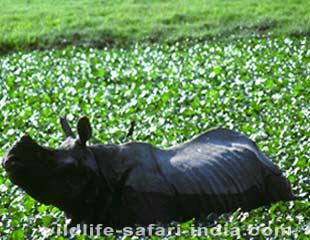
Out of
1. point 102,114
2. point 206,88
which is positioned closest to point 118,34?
point 206,88

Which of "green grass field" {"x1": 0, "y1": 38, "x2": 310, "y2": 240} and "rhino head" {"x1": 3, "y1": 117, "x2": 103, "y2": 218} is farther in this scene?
"green grass field" {"x1": 0, "y1": 38, "x2": 310, "y2": 240}

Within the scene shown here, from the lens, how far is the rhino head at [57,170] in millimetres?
8352

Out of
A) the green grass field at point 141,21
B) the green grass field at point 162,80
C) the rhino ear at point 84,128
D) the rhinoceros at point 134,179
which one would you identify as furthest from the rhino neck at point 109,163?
the green grass field at point 141,21

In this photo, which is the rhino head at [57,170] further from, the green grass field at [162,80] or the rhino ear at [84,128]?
the green grass field at [162,80]

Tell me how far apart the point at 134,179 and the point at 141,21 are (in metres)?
14.4

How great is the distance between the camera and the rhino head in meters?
8.35

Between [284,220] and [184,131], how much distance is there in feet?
12.5

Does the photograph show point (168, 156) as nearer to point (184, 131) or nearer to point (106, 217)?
point (106, 217)

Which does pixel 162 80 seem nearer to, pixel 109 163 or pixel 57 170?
pixel 109 163

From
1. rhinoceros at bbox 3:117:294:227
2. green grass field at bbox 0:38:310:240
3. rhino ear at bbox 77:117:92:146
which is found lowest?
green grass field at bbox 0:38:310:240

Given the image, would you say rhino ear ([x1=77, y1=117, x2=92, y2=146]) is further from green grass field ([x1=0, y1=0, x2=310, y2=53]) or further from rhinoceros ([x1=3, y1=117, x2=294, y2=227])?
green grass field ([x1=0, y1=0, x2=310, y2=53])

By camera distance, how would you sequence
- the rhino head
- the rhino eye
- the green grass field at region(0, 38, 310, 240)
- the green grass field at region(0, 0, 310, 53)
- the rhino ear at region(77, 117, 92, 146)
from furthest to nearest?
the green grass field at region(0, 0, 310, 53) < the green grass field at region(0, 38, 310, 240) < the rhino ear at region(77, 117, 92, 146) < the rhino eye < the rhino head

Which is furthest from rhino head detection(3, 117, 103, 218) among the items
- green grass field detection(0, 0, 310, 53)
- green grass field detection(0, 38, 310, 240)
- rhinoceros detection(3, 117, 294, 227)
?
green grass field detection(0, 0, 310, 53)

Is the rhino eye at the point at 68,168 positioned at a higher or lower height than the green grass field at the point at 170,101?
higher
